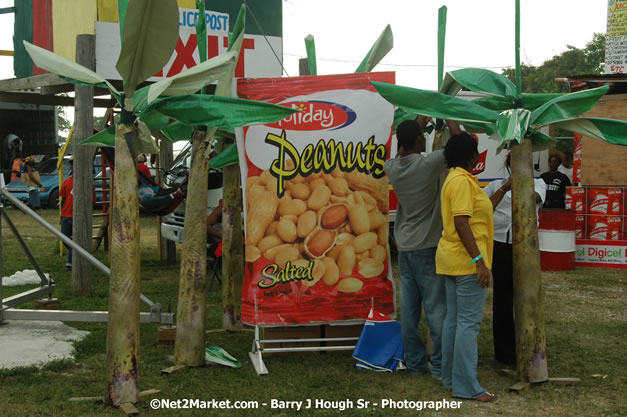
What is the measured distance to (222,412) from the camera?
4.70m

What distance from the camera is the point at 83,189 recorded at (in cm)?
909

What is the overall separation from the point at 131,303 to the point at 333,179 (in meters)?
2.10

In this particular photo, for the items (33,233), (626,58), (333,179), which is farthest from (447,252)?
(33,233)

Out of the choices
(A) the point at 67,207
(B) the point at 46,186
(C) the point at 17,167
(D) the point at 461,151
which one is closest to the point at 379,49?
(D) the point at 461,151

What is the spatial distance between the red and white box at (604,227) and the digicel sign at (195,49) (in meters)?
6.31

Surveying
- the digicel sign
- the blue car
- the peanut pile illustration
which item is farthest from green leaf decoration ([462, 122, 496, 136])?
the blue car

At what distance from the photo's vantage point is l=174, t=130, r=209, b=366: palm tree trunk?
18.6 ft

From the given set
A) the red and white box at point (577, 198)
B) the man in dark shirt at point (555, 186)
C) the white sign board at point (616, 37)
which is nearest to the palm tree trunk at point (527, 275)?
the man in dark shirt at point (555, 186)

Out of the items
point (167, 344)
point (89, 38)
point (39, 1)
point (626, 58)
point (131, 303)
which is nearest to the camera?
point (131, 303)

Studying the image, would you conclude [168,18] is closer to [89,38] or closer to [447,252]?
[447,252]

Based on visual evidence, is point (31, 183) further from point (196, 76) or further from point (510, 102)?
point (510, 102)

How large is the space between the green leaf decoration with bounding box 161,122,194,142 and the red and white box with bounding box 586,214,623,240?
845 cm

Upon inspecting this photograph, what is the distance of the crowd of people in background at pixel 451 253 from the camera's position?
4805 mm

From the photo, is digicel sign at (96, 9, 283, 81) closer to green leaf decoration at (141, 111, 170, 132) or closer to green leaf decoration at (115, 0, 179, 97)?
green leaf decoration at (141, 111, 170, 132)
